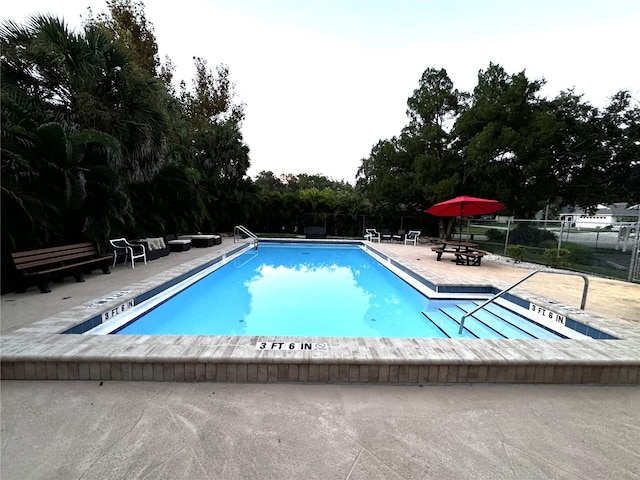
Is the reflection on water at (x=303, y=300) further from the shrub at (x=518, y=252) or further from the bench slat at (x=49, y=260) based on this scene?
the shrub at (x=518, y=252)

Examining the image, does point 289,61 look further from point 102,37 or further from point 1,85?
point 1,85

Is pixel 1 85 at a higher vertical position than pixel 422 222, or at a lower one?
higher

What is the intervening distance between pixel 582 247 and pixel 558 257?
1065 millimetres

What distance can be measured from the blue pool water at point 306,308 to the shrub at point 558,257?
4.91 meters

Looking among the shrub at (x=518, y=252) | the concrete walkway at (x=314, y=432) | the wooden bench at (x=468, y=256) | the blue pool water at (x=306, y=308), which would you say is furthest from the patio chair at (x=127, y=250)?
the shrub at (x=518, y=252)

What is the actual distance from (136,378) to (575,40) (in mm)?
14882

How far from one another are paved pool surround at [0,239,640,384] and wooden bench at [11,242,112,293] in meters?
2.26

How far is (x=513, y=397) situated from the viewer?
254 cm

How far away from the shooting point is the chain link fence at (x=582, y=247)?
302 inches

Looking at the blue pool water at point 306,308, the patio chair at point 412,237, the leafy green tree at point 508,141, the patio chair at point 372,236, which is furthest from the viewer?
the patio chair at point 372,236

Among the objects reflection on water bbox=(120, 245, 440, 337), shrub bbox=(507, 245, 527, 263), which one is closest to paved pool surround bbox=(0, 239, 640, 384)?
reflection on water bbox=(120, 245, 440, 337)

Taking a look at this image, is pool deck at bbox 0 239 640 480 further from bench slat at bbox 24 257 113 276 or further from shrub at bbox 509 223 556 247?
shrub at bbox 509 223 556 247

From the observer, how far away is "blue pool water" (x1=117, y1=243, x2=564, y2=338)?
15.5 ft

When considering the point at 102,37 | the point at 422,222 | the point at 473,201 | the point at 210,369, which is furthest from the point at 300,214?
the point at 210,369
